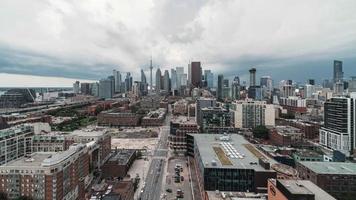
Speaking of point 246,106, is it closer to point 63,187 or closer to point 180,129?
point 180,129

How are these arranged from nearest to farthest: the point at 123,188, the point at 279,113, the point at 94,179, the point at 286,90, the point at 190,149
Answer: the point at 123,188 → the point at 94,179 → the point at 190,149 → the point at 279,113 → the point at 286,90

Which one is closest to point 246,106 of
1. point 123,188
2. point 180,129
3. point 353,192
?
point 180,129

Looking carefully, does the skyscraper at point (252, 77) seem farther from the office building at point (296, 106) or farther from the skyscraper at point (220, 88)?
the office building at point (296, 106)

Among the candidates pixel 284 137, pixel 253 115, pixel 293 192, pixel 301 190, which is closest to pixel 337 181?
pixel 301 190

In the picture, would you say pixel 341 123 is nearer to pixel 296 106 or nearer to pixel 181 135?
pixel 181 135

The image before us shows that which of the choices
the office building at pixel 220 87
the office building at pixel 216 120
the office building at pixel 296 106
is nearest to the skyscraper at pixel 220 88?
the office building at pixel 220 87

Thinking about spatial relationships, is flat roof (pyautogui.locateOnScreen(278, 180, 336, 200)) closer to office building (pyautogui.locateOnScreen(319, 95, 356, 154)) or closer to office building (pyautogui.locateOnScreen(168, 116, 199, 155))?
office building (pyautogui.locateOnScreen(168, 116, 199, 155))

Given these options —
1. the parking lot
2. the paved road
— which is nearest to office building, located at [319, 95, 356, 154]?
the parking lot
